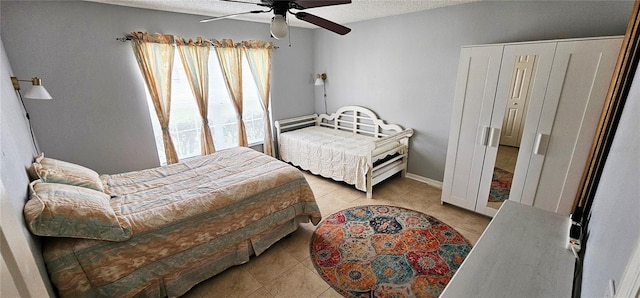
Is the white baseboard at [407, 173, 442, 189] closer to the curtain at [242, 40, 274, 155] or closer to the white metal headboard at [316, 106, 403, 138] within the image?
the white metal headboard at [316, 106, 403, 138]

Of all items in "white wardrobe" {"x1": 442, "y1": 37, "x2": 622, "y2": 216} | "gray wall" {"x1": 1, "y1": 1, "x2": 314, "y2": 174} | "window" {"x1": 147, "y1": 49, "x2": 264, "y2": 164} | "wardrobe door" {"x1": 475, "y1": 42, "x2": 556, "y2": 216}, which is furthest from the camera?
"window" {"x1": 147, "y1": 49, "x2": 264, "y2": 164}

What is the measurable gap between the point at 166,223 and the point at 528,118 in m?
3.14

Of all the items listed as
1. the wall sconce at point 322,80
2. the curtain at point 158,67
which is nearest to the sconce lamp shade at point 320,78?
the wall sconce at point 322,80

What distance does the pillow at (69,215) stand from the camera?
139 centimetres

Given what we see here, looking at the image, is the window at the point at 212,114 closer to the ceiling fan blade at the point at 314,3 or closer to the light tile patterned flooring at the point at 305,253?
the light tile patterned flooring at the point at 305,253

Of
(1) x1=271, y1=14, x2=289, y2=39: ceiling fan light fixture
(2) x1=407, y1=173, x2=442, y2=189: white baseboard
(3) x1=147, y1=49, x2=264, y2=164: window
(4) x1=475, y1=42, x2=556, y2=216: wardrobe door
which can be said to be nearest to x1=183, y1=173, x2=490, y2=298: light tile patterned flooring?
(2) x1=407, y1=173, x2=442, y2=189: white baseboard

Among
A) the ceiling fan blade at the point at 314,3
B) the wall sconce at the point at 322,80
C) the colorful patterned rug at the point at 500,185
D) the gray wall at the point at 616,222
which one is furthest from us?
the wall sconce at the point at 322,80

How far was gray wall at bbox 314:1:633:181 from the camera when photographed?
2420mm

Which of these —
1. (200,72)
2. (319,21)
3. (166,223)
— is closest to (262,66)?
(200,72)

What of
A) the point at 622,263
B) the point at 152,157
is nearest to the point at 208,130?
the point at 152,157

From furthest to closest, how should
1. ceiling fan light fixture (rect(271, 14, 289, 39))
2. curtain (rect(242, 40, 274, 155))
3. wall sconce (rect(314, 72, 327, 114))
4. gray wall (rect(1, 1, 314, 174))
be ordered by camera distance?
wall sconce (rect(314, 72, 327, 114))
curtain (rect(242, 40, 274, 155))
gray wall (rect(1, 1, 314, 174))
ceiling fan light fixture (rect(271, 14, 289, 39))

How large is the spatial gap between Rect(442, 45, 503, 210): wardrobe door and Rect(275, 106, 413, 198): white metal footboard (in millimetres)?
788

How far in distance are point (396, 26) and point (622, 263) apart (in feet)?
11.4

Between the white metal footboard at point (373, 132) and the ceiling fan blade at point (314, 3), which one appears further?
the white metal footboard at point (373, 132)
